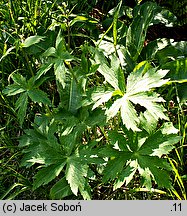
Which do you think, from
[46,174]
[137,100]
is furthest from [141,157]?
[46,174]

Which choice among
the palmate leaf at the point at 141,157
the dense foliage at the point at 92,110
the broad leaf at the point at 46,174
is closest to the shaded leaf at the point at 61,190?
the dense foliage at the point at 92,110

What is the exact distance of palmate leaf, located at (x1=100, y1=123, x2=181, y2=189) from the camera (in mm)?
1564

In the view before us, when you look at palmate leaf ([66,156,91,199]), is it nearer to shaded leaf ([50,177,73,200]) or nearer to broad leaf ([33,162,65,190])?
broad leaf ([33,162,65,190])

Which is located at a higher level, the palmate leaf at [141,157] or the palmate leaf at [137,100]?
the palmate leaf at [137,100]

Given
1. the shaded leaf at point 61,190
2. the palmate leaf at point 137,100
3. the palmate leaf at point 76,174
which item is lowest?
the shaded leaf at point 61,190

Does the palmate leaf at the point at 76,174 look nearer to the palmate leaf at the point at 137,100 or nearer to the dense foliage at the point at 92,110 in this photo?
the dense foliage at the point at 92,110

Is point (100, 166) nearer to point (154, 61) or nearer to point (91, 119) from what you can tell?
point (91, 119)

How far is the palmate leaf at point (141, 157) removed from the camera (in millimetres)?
1564

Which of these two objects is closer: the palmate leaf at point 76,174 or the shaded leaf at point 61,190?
the palmate leaf at point 76,174

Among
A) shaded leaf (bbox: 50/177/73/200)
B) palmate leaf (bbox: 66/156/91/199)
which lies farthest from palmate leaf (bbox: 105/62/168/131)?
shaded leaf (bbox: 50/177/73/200)

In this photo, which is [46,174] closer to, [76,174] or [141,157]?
[76,174]

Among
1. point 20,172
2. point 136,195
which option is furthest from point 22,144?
point 136,195

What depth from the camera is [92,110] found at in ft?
5.77

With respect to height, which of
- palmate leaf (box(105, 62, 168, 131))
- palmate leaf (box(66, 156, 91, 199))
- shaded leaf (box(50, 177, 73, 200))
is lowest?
shaded leaf (box(50, 177, 73, 200))
